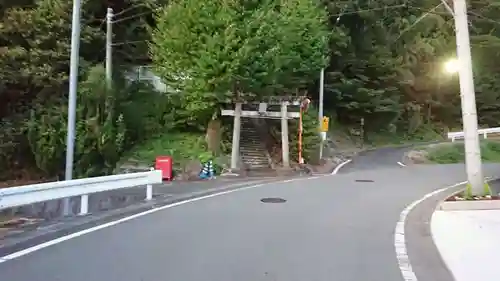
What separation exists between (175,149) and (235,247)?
593 inches

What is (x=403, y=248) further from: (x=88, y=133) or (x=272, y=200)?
(x=88, y=133)

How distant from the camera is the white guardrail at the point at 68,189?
7313 mm

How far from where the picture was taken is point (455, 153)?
1199 inches

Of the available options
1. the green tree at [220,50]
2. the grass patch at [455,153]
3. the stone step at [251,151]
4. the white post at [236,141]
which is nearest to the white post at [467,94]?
the green tree at [220,50]

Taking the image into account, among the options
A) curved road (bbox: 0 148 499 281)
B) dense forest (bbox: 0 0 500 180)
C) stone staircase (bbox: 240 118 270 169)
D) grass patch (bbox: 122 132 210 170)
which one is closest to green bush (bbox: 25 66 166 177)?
dense forest (bbox: 0 0 500 180)

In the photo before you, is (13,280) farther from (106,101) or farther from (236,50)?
(106,101)

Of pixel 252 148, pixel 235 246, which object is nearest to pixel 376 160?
pixel 252 148

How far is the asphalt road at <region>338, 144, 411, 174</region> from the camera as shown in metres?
24.8

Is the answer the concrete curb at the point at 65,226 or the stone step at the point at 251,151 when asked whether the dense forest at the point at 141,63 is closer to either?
the stone step at the point at 251,151

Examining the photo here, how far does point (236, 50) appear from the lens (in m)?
19.0

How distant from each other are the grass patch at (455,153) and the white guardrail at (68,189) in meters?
22.2

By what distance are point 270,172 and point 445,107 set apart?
30.4 m

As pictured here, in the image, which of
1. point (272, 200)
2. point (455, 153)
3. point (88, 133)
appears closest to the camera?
point (272, 200)

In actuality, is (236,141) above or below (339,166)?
above
